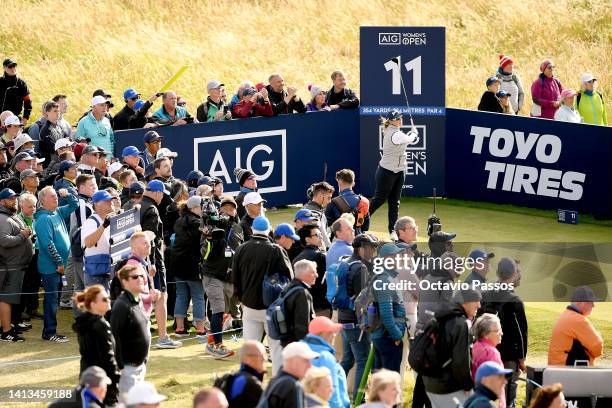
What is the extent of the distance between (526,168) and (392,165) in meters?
3.78

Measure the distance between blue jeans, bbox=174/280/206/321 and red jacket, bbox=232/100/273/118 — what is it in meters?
7.17

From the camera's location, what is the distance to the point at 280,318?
559 inches

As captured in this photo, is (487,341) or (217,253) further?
(217,253)

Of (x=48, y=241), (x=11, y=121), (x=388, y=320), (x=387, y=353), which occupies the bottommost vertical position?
(x=387, y=353)

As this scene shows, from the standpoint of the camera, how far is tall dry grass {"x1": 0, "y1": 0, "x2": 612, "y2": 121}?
36281mm

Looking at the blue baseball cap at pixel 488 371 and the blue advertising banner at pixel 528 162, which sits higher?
the blue advertising banner at pixel 528 162

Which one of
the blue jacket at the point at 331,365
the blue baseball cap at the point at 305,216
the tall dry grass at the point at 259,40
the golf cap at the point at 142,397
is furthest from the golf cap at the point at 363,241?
the tall dry grass at the point at 259,40

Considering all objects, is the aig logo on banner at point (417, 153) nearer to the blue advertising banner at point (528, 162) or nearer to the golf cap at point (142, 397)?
the blue advertising banner at point (528, 162)

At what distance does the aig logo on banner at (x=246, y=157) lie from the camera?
79.2 ft

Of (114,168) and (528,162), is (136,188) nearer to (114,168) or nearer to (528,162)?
(114,168)

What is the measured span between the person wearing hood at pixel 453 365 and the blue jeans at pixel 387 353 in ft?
3.82

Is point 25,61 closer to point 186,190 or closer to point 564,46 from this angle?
point 564,46

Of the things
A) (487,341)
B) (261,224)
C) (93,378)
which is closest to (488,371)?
(487,341)

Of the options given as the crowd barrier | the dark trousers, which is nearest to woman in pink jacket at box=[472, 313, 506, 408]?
the dark trousers
